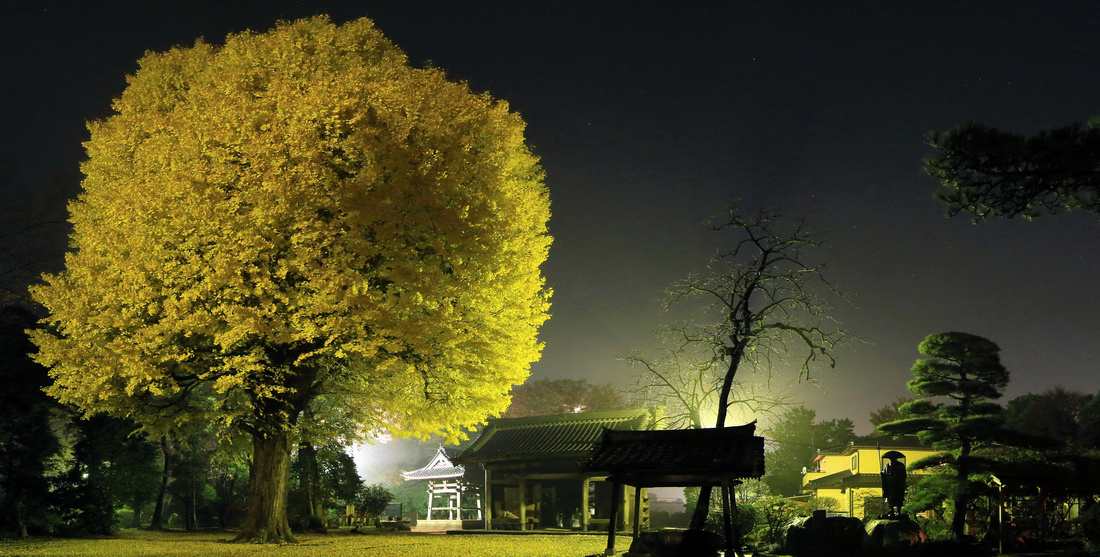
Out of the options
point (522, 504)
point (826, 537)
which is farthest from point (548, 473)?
point (826, 537)

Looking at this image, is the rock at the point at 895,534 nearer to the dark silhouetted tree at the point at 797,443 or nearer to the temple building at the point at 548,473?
the temple building at the point at 548,473

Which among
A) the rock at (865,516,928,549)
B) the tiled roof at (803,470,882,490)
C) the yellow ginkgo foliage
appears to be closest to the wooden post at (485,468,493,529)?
the yellow ginkgo foliage

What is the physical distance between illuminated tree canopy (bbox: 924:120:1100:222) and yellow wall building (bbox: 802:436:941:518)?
871 inches

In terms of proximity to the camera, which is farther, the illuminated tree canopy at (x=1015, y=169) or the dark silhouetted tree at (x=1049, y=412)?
the dark silhouetted tree at (x=1049, y=412)

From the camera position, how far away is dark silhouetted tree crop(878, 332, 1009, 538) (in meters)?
24.6

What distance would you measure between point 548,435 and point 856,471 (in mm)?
23558

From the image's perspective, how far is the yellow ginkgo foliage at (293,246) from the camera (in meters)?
15.8

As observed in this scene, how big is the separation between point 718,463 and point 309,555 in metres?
8.77

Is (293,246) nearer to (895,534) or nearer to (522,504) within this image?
(895,534)

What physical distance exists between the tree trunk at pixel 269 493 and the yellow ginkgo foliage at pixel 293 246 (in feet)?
0.15

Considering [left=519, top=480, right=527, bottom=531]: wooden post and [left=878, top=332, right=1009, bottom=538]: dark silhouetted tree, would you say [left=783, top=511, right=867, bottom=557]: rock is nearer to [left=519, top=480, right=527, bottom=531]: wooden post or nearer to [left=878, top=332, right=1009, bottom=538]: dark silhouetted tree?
[left=878, top=332, right=1009, bottom=538]: dark silhouetted tree

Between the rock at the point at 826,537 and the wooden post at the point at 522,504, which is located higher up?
the rock at the point at 826,537

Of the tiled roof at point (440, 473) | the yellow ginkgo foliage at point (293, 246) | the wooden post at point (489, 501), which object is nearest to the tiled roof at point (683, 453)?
the yellow ginkgo foliage at point (293, 246)

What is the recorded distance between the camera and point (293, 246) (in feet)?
51.6
